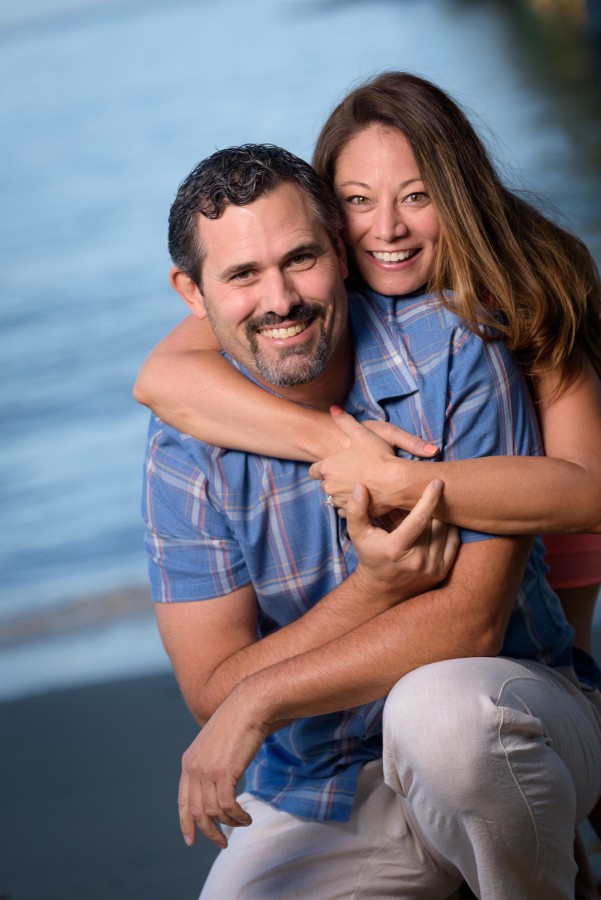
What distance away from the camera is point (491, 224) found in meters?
2.43

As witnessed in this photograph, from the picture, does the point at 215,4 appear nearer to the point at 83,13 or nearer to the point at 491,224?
the point at 83,13

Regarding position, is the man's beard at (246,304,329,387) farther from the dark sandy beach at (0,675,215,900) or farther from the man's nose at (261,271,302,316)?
the dark sandy beach at (0,675,215,900)

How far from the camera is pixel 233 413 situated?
2.30 metres

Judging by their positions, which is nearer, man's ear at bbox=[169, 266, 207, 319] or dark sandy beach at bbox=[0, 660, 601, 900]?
man's ear at bbox=[169, 266, 207, 319]

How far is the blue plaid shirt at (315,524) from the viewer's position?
2.29 meters

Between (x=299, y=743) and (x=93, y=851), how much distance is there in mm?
894

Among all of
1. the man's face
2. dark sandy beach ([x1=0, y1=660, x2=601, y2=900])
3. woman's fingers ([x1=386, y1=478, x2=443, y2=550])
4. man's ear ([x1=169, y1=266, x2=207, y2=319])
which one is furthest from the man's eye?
dark sandy beach ([x1=0, y1=660, x2=601, y2=900])

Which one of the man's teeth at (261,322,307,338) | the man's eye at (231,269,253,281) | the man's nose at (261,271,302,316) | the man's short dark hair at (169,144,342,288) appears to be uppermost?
the man's short dark hair at (169,144,342,288)

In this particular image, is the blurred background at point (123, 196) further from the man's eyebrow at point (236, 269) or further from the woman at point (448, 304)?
the man's eyebrow at point (236, 269)

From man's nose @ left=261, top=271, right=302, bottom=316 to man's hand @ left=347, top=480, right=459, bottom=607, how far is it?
0.35 meters

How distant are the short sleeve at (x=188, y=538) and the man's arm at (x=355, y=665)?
250mm

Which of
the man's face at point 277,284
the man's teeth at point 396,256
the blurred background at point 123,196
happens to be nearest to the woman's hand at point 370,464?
the man's face at point 277,284

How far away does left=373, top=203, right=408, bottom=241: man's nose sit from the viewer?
2387 millimetres

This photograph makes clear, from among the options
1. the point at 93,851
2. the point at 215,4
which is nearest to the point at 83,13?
the point at 215,4
